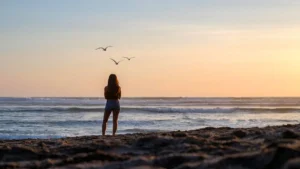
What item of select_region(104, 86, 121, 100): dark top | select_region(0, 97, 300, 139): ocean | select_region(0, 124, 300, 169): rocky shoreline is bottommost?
select_region(0, 97, 300, 139): ocean

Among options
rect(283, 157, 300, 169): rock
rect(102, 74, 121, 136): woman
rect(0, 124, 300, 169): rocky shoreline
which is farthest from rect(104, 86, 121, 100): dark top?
rect(283, 157, 300, 169): rock

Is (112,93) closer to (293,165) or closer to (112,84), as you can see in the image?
(112,84)

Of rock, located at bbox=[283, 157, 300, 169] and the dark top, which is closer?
rock, located at bbox=[283, 157, 300, 169]

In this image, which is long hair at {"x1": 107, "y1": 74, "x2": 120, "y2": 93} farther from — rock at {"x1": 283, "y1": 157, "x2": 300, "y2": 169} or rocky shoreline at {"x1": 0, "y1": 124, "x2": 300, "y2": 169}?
rock at {"x1": 283, "y1": 157, "x2": 300, "y2": 169}

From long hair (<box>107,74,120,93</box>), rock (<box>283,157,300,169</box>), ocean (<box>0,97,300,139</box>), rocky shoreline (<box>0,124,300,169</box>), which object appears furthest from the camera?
ocean (<box>0,97,300,139</box>)

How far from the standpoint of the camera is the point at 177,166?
4.65 metres

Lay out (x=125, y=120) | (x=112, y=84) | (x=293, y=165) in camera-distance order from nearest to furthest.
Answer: (x=293, y=165) < (x=112, y=84) < (x=125, y=120)

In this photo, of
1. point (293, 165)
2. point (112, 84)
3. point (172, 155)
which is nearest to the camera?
point (293, 165)

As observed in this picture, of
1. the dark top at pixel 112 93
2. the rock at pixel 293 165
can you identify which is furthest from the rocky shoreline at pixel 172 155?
the dark top at pixel 112 93

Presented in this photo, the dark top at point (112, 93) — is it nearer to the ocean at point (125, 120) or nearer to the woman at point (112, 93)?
the woman at point (112, 93)

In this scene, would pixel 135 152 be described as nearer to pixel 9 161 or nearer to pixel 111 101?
pixel 9 161

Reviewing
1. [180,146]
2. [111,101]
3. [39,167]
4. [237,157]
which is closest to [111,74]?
[111,101]

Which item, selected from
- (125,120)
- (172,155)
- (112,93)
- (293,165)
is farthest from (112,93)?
(125,120)

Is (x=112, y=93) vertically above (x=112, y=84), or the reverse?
(x=112, y=84)
